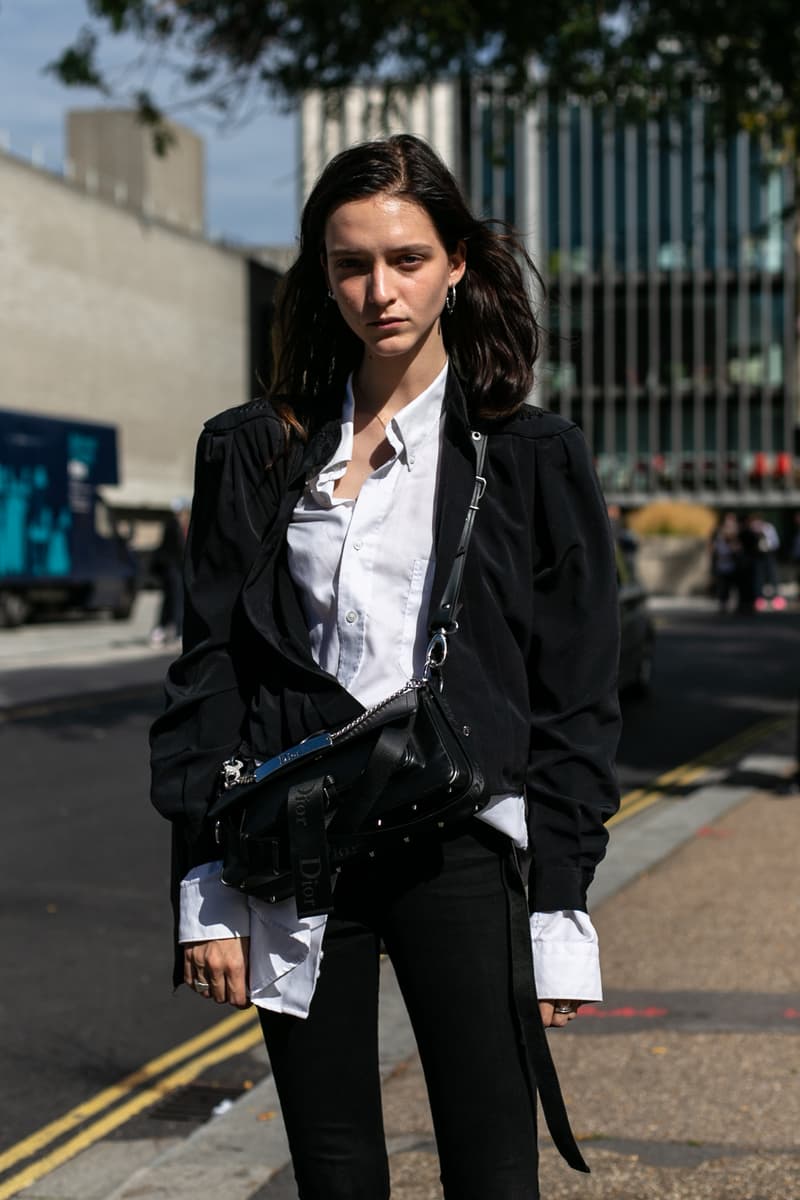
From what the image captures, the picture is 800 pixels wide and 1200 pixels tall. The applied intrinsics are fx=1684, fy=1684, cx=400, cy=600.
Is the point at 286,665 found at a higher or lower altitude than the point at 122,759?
higher

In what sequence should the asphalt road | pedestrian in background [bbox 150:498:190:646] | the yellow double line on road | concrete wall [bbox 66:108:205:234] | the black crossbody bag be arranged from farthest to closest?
1. concrete wall [bbox 66:108:205:234]
2. pedestrian in background [bbox 150:498:190:646]
3. the asphalt road
4. the yellow double line on road
5. the black crossbody bag

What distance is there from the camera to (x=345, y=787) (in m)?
2.09

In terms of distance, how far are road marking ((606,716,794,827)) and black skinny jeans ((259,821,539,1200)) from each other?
18.8 ft

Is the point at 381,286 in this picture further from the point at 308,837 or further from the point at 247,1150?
the point at 247,1150

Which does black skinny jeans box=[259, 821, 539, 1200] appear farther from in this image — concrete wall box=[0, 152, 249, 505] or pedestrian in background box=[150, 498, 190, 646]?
concrete wall box=[0, 152, 249, 505]

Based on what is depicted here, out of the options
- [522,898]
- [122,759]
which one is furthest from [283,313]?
[122,759]

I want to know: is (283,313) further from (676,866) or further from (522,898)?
(676,866)

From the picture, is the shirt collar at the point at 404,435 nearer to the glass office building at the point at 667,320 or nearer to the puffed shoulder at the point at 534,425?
the puffed shoulder at the point at 534,425

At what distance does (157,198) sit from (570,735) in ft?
195

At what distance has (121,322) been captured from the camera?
52.8m

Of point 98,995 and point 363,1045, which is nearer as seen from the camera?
point 363,1045

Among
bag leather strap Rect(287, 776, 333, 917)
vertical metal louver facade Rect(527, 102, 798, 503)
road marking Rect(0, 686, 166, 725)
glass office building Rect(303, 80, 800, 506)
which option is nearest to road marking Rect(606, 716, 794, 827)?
road marking Rect(0, 686, 166, 725)

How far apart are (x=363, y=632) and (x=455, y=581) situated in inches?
5.5

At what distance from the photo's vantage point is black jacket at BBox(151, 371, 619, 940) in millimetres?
2215
